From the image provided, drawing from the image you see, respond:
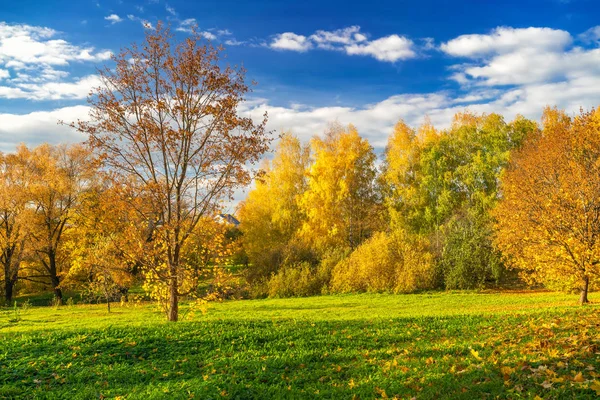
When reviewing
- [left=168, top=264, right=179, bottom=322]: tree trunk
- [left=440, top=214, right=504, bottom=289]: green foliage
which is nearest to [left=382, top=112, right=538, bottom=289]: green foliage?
[left=440, top=214, right=504, bottom=289]: green foliage

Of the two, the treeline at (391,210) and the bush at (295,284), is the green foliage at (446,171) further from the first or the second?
the bush at (295,284)

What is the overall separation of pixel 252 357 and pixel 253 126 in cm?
660

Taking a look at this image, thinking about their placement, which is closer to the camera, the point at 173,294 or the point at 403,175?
the point at 173,294

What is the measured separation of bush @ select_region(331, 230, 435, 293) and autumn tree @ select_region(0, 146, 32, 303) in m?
21.5

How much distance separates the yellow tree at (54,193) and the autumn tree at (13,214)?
1.71ft

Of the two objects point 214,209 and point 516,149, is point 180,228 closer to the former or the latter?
point 214,209

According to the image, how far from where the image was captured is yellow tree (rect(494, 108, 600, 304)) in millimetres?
15367

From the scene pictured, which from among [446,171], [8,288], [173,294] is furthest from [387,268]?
[8,288]

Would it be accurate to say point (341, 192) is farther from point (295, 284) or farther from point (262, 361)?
point (262, 361)

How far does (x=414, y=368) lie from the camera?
6.91 metres

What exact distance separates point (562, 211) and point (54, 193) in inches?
1225

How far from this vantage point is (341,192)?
33.3 metres

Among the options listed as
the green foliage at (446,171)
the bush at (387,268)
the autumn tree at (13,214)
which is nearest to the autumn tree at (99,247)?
the autumn tree at (13,214)

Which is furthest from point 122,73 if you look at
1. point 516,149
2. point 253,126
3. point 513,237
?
A: point 516,149
